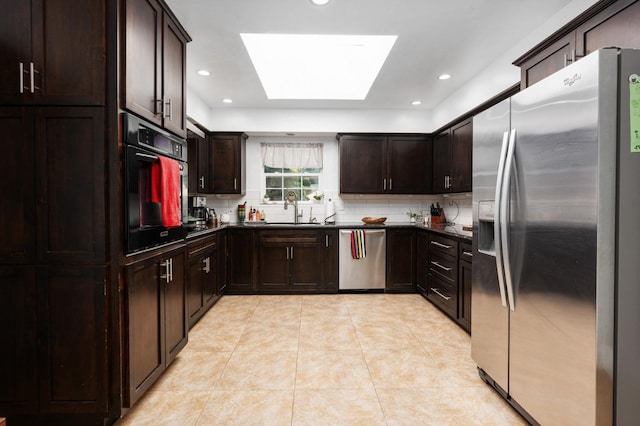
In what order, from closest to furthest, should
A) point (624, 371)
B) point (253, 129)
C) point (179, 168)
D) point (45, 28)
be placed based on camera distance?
point (624, 371) < point (45, 28) < point (179, 168) < point (253, 129)

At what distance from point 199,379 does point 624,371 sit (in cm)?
235

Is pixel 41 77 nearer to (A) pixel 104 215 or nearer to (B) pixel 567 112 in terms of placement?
(A) pixel 104 215

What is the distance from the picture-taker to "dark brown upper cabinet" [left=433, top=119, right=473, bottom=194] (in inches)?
142

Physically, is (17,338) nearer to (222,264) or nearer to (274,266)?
(222,264)

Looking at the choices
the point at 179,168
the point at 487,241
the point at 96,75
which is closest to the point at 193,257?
the point at 179,168

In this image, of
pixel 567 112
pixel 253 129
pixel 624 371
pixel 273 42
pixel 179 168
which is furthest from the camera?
pixel 253 129

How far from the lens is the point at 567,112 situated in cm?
142

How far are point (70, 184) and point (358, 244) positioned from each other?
3.30 metres

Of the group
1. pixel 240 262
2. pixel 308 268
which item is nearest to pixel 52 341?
pixel 240 262

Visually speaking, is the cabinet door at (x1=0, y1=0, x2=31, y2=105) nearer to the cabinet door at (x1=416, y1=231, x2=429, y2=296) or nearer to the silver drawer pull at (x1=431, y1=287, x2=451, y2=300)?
the silver drawer pull at (x1=431, y1=287, x2=451, y2=300)

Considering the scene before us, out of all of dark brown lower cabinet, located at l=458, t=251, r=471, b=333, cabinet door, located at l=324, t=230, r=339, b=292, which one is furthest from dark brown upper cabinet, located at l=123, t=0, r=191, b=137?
dark brown lower cabinet, located at l=458, t=251, r=471, b=333

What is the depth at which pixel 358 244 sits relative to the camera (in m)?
4.31

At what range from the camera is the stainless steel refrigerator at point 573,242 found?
1286 millimetres

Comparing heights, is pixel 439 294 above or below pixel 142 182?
below
